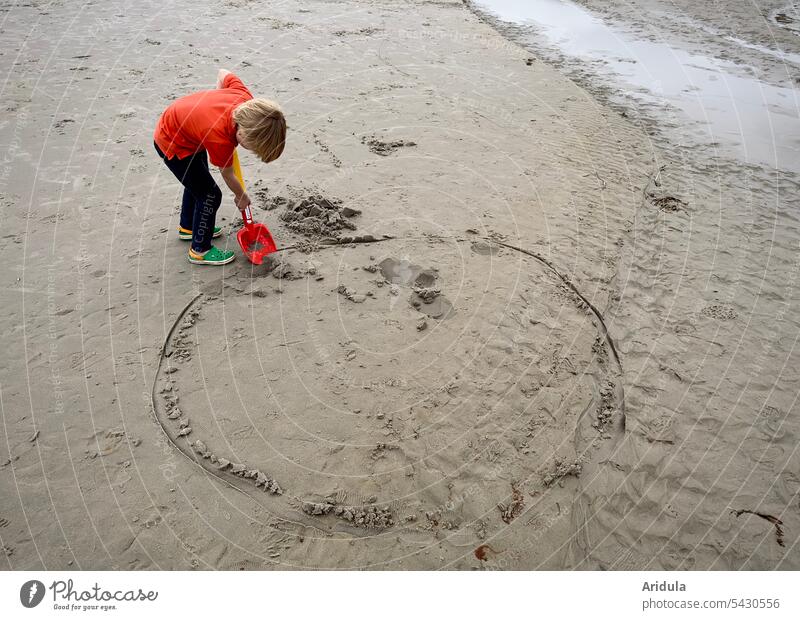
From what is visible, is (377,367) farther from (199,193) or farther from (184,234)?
(184,234)

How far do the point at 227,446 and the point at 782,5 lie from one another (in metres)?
15.4

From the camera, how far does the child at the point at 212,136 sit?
123 inches

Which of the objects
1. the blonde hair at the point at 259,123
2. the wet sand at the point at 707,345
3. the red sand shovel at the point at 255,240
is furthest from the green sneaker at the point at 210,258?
the wet sand at the point at 707,345

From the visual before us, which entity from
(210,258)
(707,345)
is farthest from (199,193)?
(707,345)

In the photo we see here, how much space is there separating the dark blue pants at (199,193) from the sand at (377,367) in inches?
11.8

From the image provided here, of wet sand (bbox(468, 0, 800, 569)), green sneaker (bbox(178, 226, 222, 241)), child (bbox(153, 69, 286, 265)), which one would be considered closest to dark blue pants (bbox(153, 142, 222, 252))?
child (bbox(153, 69, 286, 265))

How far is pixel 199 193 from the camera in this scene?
3.70m

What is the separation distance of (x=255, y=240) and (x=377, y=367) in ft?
5.31

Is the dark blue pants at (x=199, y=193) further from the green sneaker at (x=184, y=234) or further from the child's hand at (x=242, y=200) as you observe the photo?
the child's hand at (x=242, y=200)

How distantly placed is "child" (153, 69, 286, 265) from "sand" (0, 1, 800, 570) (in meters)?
0.56

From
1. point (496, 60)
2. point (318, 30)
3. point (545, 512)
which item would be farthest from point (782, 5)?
point (545, 512)

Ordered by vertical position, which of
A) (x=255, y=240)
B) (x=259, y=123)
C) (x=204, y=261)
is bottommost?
(x=204, y=261)

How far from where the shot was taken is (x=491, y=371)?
3.31 meters
